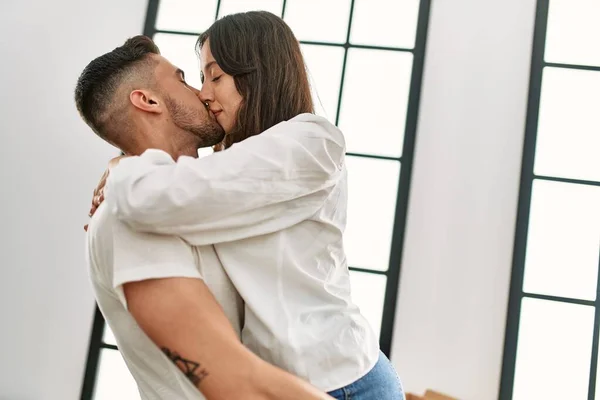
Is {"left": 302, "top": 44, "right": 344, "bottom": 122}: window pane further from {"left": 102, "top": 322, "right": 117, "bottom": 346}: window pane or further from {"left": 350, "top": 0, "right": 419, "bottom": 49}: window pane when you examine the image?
{"left": 102, "top": 322, "right": 117, "bottom": 346}: window pane

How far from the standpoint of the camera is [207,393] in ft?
3.95

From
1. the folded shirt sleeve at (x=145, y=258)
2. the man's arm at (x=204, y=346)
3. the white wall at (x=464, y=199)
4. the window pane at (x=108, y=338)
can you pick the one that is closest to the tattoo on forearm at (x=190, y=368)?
the man's arm at (x=204, y=346)

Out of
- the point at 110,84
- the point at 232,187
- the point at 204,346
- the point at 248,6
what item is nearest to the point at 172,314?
the point at 204,346

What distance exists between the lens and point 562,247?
3361 millimetres

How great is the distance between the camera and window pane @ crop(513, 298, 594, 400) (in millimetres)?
3271

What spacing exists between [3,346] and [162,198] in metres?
2.75

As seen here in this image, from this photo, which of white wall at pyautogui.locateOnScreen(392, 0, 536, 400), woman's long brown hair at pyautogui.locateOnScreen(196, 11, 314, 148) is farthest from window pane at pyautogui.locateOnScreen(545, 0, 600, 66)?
woman's long brown hair at pyautogui.locateOnScreen(196, 11, 314, 148)

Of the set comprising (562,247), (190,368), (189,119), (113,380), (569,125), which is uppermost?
(569,125)

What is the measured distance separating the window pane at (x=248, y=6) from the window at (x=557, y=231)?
55.3 inches

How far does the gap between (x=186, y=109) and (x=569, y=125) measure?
7.84ft

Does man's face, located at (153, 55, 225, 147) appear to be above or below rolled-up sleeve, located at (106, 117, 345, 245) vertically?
above

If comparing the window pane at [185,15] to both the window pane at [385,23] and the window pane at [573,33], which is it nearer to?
the window pane at [385,23]

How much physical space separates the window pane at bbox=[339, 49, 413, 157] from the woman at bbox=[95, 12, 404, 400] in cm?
204

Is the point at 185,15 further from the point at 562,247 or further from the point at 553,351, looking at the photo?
the point at 553,351
